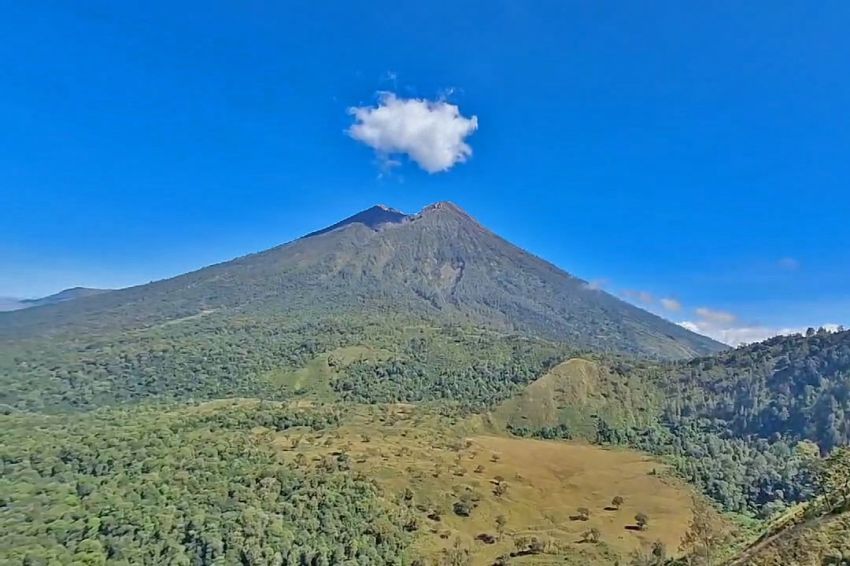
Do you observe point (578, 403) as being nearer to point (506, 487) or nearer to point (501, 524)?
point (506, 487)

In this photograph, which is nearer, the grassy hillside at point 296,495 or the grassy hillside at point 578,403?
the grassy hillside at point 296,495

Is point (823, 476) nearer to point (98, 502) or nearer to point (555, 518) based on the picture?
point (555, 518)

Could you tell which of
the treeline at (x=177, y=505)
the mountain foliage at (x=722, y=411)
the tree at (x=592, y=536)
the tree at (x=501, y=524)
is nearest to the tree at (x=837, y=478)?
the tree at (x=592, y=536)

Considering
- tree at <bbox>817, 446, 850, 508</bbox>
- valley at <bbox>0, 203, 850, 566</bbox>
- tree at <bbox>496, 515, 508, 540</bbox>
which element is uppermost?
tree at <bbox>817, 446, 850, 508</bbox>

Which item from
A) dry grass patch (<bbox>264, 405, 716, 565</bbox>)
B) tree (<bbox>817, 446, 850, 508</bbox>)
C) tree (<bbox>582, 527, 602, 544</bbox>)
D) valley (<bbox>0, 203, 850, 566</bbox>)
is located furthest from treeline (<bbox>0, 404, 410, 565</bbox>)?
tree (<bbox>817, 446, 850, 508</bbox>)

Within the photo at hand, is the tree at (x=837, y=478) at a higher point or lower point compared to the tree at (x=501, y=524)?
higher

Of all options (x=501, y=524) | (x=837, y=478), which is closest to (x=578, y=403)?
(x=501, y=524)

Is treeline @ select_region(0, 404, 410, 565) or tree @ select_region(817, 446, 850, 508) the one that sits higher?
tree @ select_region(817, 446, 850, 508)

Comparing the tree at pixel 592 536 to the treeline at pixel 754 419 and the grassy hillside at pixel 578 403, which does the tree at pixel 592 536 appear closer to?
the treeline at pixel 754 419

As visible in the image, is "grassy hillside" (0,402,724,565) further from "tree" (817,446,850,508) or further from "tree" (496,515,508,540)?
"tree" (817,446,850,508)

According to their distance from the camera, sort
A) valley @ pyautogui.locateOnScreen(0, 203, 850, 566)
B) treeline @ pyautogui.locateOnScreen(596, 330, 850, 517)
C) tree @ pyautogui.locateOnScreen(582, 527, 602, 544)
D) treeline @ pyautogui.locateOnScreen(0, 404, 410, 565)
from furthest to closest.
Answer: treeline @ pyautogui.locateOnScreen(596, 330, 850, 517), tree @ pyautogui.locateOnScreen(582, 527, 602, 544), valley @ pyautogui.locateOnScreen(0, 203, 850, 566), treeline @ pyautogui.locateOnScreen(0, 404, 410, 565)

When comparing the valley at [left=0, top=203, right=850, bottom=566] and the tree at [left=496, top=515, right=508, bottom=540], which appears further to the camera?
the tree at [left=496, top=515, right=508, bottom=540]
